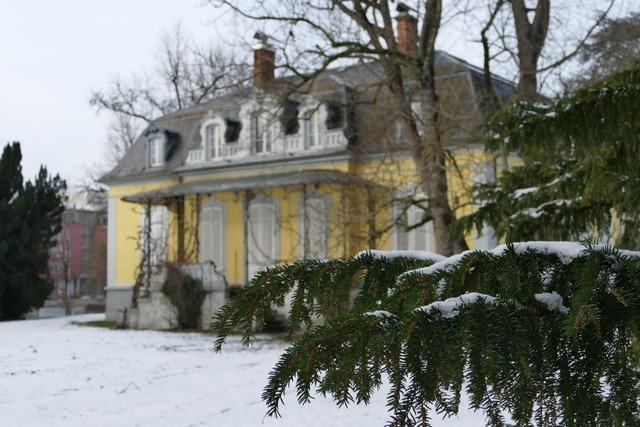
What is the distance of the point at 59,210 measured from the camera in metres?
25.2

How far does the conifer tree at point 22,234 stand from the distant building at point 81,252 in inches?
101

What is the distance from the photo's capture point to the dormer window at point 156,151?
23188 mm

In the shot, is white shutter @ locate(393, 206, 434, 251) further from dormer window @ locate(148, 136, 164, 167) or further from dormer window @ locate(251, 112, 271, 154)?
dormer window @ locate(148, 136, 164, 167)

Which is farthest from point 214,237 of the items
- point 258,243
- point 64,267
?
point 64,267

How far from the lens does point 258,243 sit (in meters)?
20.8

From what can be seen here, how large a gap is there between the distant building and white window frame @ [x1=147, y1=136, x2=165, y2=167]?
5.94 m

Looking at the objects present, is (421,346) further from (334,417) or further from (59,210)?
(59,210)

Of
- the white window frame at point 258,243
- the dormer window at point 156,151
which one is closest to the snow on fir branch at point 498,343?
the white window frame at point 258,243

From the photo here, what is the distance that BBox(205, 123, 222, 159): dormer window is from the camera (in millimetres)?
21656

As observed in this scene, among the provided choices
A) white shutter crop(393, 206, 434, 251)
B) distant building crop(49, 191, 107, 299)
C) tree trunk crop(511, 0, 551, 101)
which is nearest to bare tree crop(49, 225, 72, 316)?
distant building crop(49, 191, 107, 299)

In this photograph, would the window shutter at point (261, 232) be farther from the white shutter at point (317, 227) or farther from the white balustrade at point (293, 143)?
the white balustrade at point (293, 143)

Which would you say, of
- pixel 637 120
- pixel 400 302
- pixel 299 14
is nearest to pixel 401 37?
pixel 299 14

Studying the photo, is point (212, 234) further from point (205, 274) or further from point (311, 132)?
point (311, 132)

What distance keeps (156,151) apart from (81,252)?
33079 millimetres
